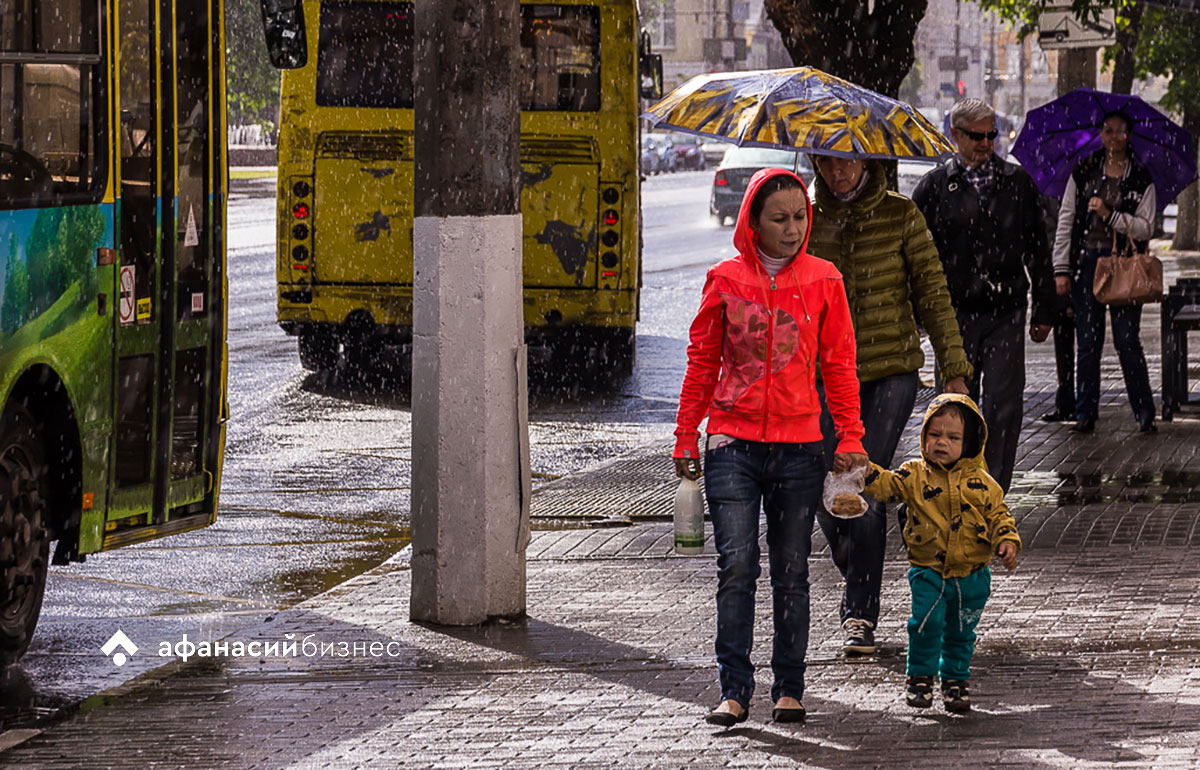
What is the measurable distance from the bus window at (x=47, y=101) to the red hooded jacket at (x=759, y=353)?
100 inches

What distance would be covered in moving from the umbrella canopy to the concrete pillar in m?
0.68

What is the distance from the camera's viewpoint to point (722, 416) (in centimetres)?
631

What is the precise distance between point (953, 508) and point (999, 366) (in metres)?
2.64

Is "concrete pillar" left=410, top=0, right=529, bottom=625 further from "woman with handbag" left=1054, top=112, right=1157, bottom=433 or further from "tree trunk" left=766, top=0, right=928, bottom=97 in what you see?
"tree trunk" left=766, top=0, right=928, bottom=97

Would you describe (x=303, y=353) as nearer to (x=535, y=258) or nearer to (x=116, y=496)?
(x=535, y=258)

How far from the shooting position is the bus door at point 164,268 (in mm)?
8031

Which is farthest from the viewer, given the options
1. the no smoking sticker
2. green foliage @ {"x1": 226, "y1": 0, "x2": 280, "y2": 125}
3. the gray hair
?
green foliage @ {"x1": 226, "y1": 0, "x2": 280, "y2": 125}

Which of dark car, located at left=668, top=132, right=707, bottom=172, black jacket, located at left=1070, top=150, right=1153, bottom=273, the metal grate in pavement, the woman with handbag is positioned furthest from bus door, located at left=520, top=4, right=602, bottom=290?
dark car, located at left=668, top=132, right=707, bottom=172

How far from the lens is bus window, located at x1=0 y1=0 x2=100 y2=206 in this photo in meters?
7.22

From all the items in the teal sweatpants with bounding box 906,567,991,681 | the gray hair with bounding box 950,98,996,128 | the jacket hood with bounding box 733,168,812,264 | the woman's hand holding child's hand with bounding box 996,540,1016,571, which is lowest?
the teal sweatpants with bounding box 906,567,991,681

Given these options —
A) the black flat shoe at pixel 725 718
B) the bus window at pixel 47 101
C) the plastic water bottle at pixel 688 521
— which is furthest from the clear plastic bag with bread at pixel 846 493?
the bus window at pixel 47 101

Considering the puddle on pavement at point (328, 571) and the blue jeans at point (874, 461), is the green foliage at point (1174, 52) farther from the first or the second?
the blue jeans at point (874, 461)

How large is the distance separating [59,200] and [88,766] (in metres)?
2.37

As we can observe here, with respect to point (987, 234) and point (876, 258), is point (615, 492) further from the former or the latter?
point (876, 258)
